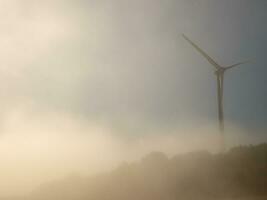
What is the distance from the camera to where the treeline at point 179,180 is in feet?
13.4

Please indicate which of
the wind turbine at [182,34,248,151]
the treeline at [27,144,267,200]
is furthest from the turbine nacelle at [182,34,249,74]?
the treeline at [27,144,267,200]

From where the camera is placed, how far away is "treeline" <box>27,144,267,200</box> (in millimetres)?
4098

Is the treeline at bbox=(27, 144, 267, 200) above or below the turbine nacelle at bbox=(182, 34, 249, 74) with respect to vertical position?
below

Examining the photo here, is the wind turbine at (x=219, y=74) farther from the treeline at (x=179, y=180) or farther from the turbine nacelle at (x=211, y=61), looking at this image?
the treeline at (x=179, y=180)

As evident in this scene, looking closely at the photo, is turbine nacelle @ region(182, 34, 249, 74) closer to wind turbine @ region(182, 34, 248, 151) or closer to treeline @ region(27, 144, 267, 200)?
wind turbine @ region(182, 34, 248, 151)

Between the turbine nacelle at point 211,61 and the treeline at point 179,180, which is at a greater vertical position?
the turbine nacelle at point 211,61

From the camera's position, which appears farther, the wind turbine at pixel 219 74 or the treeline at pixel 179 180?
the wind turbine at pixel 219 74

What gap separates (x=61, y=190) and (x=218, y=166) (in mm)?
1349

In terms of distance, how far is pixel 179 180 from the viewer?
4.15 metres

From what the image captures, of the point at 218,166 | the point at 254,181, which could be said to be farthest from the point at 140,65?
the point at 254,181

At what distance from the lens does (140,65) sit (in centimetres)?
438

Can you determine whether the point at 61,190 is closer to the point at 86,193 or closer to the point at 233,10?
the point at 86,193

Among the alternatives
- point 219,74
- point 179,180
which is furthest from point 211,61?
point 179,180

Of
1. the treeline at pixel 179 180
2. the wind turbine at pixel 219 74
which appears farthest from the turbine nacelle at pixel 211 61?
the treeline at pixel 179 180
